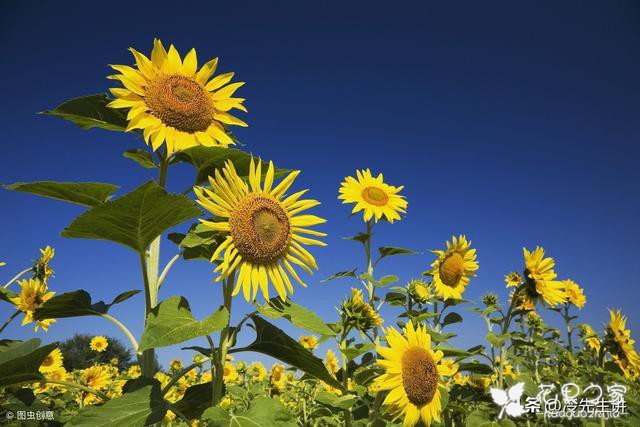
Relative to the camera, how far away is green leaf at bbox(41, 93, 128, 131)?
1.89 m

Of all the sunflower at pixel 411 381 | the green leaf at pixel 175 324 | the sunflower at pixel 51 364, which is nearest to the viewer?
the green leaf at pixel 175 324

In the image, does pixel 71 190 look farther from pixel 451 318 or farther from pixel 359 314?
pixel 451 318

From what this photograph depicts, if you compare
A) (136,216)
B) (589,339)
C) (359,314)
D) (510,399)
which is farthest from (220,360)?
(589,339)

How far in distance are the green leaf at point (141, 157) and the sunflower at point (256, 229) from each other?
258 mm

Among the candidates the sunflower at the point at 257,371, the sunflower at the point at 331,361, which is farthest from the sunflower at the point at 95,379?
the sunflower at the point at 331,361

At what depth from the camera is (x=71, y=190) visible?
66.3 inches

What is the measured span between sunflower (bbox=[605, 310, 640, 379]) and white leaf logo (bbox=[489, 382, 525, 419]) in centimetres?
168

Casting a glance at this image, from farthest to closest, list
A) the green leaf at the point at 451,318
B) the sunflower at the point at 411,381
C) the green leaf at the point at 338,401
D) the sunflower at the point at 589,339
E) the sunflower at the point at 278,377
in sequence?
the sunflower at the point at 589,339, the sunflower at the point at 278,377, the green leaf at the point at 451,318, the sunflower at the point at 411,381, the green leaf at the point at 338,401

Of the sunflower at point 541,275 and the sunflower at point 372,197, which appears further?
the sunflower at point 372,197

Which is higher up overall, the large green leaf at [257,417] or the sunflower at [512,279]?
the sunflower at [512,279]

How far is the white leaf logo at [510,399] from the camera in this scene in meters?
3.67

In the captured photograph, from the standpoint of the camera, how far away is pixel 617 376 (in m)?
4.46

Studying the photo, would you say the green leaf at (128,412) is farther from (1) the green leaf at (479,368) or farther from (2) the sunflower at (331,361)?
(2) the sunflower at (331,361)

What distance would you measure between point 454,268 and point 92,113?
4.43m
